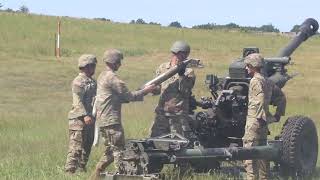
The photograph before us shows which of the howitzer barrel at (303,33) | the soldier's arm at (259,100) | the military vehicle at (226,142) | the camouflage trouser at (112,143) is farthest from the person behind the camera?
the howitzer barrel at (303,33)

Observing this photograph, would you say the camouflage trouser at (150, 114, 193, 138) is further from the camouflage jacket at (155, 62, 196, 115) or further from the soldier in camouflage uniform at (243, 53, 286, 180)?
the soldier in camouflage uniform at (243, 53, 286, 180)

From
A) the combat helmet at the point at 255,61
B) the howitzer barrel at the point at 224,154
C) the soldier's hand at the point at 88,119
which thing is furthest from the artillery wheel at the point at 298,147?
the soldier's hand at the point at 88,119

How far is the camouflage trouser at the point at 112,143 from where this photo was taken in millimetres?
9413

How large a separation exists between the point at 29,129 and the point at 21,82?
858 cm

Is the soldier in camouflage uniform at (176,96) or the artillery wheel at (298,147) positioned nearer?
the soldier in camouflage uniform at (176,96)

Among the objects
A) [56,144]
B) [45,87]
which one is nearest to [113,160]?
[56,144]

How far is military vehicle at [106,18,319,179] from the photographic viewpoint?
9.31m

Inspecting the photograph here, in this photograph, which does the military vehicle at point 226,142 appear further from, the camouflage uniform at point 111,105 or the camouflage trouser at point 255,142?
the camouflage uniform at point 111,105

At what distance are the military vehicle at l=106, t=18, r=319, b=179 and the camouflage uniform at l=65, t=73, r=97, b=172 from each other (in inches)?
52.5

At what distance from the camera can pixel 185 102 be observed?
1033 centimetres

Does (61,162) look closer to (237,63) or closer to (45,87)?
(237,63)

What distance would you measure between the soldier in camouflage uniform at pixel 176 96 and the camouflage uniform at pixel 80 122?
1013 millimetres

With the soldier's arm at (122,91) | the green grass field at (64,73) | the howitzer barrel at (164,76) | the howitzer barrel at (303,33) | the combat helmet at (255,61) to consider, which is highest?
the howitzer barrel at (303,33)

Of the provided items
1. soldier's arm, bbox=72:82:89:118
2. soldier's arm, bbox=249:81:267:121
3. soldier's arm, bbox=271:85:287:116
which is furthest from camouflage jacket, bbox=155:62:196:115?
soldier's arm, bbox=271:85:287:116
